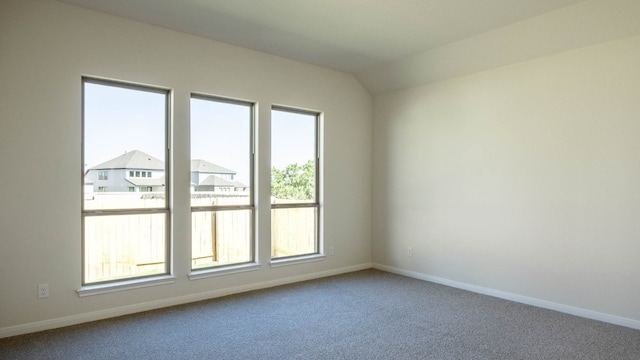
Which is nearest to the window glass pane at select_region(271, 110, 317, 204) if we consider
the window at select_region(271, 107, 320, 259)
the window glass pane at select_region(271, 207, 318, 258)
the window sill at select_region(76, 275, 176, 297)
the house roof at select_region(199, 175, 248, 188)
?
the window at select_region(271, 107, 320, 259)

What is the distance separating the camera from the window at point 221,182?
13.7 ft

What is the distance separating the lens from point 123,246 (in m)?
3.72

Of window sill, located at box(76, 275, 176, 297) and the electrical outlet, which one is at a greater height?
the electrical outlet

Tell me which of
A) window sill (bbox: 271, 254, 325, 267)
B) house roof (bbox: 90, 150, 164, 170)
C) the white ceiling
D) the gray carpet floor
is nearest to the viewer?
the gray carpet floor

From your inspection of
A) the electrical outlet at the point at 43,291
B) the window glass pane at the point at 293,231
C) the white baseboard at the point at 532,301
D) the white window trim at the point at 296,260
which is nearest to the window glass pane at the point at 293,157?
the window glass pane at the point at 293,231

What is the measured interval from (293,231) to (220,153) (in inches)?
55.4

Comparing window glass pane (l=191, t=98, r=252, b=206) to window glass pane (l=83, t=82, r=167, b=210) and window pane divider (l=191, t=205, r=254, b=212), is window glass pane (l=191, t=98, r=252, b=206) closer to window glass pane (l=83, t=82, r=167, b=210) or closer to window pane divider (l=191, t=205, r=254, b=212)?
window pane divider (l=191, t=205, r=254, b=212)

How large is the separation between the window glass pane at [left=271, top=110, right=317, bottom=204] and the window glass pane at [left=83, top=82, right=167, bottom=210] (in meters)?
1.35

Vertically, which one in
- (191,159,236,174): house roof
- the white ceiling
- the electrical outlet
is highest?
the white ceiling

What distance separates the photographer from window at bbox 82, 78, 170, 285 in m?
3.56

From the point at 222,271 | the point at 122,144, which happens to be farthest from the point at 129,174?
the point at 222,271

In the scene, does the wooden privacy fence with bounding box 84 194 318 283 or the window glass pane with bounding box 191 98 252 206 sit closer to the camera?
the wooden privacy fence with bounding box 84 194 318 283

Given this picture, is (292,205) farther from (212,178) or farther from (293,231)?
(212,178)

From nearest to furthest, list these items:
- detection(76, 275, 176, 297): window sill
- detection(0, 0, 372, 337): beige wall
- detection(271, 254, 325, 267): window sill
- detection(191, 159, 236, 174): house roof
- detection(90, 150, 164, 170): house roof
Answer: detection(0, 0, 372, 337): beige wall
detection(76, 275, 176, 297): window sill
detection(90, 150, 164, 170): house roof
detection(191, 159, 236, 174): house roof
detection(271, 254, 325, 267): window sill
